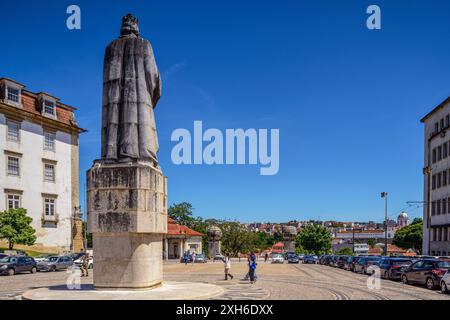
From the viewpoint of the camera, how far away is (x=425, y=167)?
61.8 m

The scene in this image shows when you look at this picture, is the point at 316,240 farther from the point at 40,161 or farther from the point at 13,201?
the point at 13,201

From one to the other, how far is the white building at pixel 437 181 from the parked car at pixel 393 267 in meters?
28.8

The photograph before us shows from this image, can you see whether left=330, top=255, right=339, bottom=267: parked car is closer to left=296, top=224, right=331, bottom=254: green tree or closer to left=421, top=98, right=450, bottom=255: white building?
left=421, top=98, right=450, bottom=255: white building

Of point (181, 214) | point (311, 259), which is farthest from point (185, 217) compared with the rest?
point (311, 259)

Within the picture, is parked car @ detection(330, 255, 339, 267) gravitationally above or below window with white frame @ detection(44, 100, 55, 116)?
below

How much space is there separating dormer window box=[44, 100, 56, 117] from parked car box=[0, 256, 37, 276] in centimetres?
2082

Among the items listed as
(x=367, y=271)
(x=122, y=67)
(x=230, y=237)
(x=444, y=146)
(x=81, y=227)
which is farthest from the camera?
(x=230, y=237)

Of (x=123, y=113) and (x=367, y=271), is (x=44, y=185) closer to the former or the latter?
(x=367, y=271)

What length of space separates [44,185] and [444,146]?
154 feet

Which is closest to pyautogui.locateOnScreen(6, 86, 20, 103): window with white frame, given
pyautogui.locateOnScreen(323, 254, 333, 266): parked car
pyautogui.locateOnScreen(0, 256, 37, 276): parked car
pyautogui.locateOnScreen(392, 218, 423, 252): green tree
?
pyautogui.locateOnScreen(0, 256, 37, 276): parked car

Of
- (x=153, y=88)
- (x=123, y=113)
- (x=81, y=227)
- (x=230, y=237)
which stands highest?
(x=153, y=88)

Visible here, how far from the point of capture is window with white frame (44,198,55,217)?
47750 mm

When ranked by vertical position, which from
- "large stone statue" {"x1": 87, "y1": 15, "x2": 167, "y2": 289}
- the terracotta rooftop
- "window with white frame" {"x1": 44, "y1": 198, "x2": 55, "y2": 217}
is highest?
the terracotta rooftop
